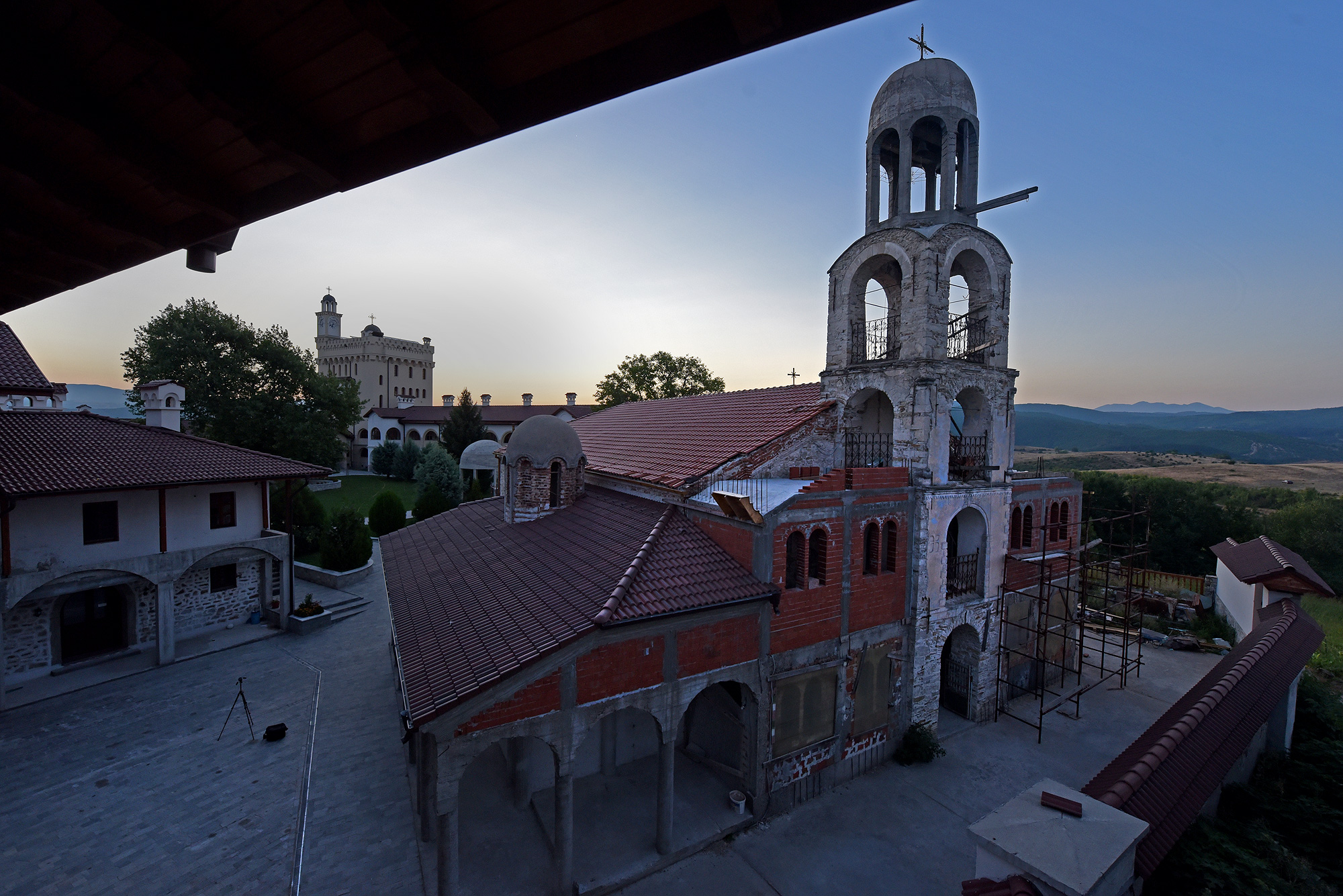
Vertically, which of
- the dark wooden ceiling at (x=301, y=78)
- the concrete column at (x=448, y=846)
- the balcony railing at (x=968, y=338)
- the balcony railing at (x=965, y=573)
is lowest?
the concrete column at (x=448, y=846)

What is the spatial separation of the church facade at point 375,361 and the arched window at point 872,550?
207ft

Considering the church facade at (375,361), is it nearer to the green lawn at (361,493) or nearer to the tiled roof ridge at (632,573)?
the green lawn at (361,493)

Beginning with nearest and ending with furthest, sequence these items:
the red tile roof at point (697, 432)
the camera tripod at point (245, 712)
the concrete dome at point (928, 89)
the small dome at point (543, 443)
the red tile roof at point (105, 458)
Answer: the camera tripod at point (245, 712)
the concrete dome at point (928, 89)
the red tile roof at point (697, 432)
the red tile roof at point (105, 458)
the small dome at point (543, 443)

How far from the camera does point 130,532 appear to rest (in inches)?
593

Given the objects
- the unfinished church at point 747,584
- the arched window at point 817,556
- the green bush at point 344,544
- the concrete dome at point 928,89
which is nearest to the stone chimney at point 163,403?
the green bush at point 344,544

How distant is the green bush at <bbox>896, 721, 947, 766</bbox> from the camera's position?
1270cm

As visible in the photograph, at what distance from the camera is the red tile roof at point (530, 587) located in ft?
27.9

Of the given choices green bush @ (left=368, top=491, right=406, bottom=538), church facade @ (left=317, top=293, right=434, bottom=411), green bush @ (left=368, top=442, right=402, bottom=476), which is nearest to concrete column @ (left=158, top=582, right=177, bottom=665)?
green bush @ (left=368, top=491, right=406, bottom=538)

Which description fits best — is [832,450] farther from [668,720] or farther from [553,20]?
[553,20]

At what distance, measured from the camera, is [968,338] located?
14.7 metres

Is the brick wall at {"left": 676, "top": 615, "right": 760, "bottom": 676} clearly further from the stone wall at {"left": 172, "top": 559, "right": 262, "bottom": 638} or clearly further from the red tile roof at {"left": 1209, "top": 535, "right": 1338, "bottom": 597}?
the stone wall at {"left": 172, "top": 559, "right": 262, "bottom": 638}

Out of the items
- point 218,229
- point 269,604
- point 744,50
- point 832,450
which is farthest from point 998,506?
point 269,604

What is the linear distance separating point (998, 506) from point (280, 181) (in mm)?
15799

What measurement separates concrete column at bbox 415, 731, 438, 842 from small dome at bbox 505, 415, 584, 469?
7365 millimetres
